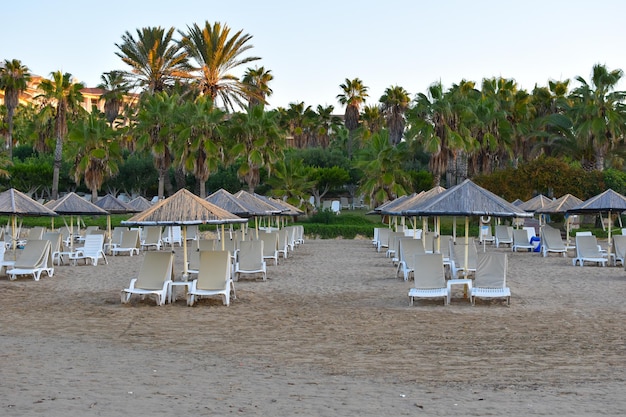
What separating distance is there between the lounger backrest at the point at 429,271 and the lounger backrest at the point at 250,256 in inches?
192

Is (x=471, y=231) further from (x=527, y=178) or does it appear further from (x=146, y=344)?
(x=146, y=344)

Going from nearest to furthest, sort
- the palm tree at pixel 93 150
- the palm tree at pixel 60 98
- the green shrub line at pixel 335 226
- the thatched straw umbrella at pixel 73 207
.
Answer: the thatched straw umbrella at pixel 73 207 < the green shrub line at pixel 335 226 < the palm tree at pixel 93 150 < the palm tree at pixel 60 98

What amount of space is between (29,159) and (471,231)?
3539cm

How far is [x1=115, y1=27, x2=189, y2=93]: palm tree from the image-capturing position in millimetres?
44219

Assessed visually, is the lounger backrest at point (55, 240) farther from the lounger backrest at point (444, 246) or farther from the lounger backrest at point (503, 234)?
the lounger backrest at point (503, 234)

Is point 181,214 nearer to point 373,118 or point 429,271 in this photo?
point 429,271

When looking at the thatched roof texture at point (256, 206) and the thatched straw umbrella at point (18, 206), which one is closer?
the thatched straw umbrella at point (18, 206)

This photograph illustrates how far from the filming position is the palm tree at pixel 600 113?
4284 centimetres

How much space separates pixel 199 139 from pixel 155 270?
967 inches

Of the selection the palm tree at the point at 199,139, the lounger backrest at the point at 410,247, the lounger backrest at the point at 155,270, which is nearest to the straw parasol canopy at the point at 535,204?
the lounger backrest at the point at 410,247

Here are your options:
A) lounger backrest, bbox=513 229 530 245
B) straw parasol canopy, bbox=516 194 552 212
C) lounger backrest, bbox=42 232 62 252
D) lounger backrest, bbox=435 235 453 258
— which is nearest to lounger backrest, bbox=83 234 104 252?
lounger backrest, bbox=42 232 62 252

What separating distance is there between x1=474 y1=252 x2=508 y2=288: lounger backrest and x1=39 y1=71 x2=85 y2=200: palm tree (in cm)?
3543

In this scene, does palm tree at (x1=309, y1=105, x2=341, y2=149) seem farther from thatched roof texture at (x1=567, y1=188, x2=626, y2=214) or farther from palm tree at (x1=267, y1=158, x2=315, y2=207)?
thatched roof texture at (x1=567, y1=188, x2=626, y2=214)

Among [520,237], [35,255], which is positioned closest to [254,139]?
[520,237]
